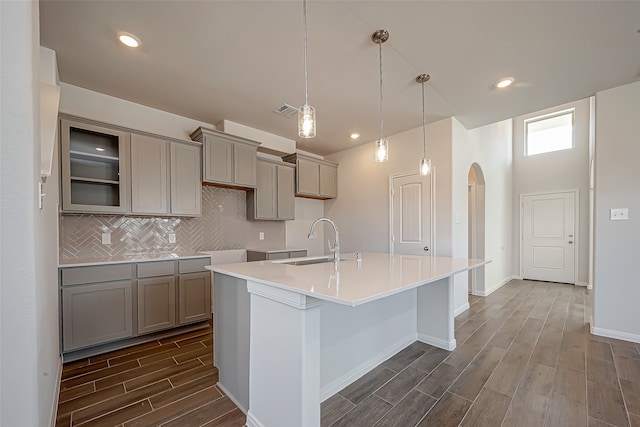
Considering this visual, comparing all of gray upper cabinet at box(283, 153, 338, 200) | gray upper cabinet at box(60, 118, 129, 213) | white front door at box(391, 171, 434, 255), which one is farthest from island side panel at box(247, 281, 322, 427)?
gray upper cabinet at box(283, 153, 338, 200)

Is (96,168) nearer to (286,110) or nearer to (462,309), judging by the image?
(286,110)

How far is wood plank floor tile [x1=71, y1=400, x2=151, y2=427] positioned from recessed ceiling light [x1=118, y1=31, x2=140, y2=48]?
2.68 m

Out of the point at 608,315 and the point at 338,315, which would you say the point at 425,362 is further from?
the point at 608,315

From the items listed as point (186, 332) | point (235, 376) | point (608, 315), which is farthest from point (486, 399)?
point (186, 332)

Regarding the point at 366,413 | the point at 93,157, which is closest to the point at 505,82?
the point at 366,413

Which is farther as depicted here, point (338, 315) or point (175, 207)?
point (175, 207)

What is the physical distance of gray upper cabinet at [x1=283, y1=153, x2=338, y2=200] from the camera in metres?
4.43

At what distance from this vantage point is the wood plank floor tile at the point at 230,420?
1595mm

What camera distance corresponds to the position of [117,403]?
1.79 m

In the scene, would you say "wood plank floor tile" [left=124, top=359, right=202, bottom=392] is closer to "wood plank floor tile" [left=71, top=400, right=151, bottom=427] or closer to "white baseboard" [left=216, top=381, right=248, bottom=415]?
"wood plank floor tile" [left=71, top=400, right=151, bottom=427]

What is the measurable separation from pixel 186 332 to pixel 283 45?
3152 millimetres

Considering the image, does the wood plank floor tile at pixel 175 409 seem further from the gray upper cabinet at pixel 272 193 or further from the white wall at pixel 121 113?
the white wall at pixel 121 113

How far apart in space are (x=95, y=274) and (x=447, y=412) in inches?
122

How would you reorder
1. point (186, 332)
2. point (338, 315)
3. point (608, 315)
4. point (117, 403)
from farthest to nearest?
point (186, 332)
point (608, 315)
point (338, 315)
point (117, 403)
